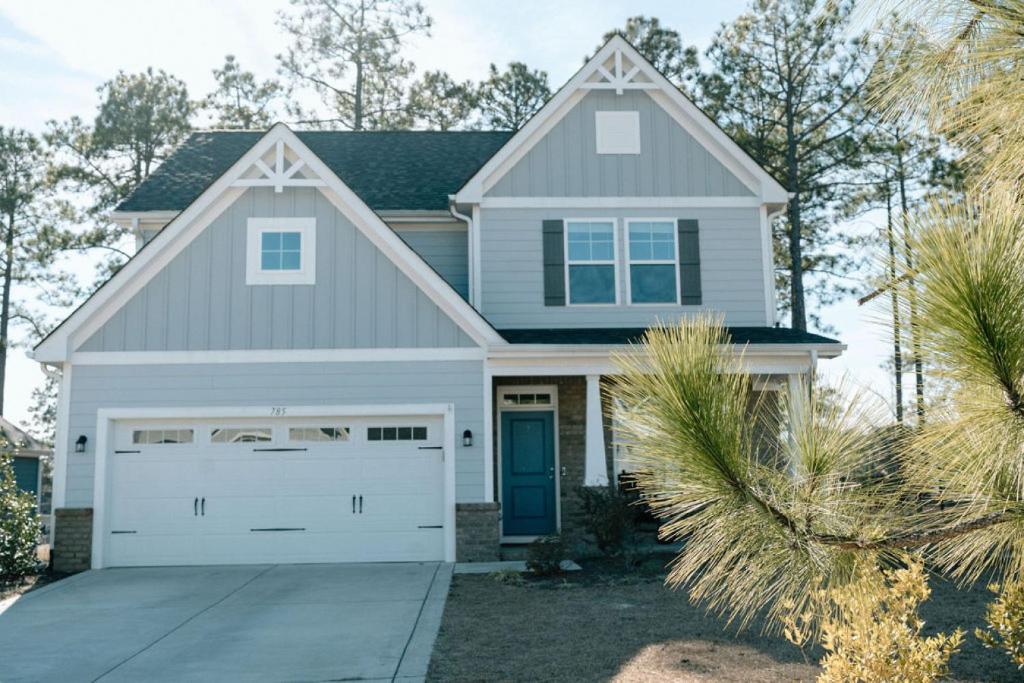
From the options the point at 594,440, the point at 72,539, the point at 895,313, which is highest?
the point at 895,313

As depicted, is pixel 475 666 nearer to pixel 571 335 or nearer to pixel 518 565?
pixel 518 565

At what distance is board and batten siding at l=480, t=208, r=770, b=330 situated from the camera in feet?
45.9

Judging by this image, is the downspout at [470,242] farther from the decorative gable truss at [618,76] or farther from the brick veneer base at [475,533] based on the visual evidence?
the brick veneer base at [475,533]

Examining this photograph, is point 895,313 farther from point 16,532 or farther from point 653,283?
point 16,532

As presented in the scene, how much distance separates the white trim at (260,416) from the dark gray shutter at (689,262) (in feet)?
13.6

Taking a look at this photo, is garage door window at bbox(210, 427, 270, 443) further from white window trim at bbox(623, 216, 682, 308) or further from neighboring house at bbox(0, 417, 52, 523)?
neighboring house at bbox(0, 417, 52, 523)

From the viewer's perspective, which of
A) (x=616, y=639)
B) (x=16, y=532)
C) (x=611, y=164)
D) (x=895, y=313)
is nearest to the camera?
(x=895, y=313)

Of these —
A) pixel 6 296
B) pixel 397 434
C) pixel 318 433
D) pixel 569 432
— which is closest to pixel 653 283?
pixel 569 432

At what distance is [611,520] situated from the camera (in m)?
11.5

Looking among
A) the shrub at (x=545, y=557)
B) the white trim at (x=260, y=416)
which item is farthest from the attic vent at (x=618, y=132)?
the shrub at (x=545, y=557)

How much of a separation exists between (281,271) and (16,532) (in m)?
4.71

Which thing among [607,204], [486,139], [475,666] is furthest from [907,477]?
[486,139]

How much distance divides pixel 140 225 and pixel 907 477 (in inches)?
568

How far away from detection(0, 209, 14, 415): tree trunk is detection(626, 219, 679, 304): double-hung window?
21.3 metres
